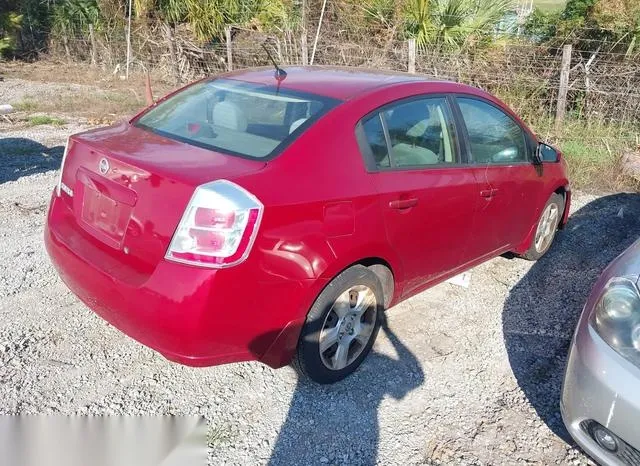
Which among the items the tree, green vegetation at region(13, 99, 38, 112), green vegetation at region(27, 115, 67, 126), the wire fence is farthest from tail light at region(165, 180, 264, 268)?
green vegetation at region(13, 99, 38, 112)

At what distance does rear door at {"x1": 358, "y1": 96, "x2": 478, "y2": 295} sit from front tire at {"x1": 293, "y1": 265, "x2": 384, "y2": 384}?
29cm

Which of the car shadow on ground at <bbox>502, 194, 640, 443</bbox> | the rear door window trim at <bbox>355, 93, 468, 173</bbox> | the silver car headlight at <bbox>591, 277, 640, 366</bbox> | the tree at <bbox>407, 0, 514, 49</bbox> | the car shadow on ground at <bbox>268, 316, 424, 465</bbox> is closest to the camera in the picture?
the silver car headlight at <bbox>591, 277, 640, 366</bbox>

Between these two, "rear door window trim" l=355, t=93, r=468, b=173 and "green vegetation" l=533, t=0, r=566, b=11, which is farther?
"green vegetation" l=533, t=0, r=566, b=11

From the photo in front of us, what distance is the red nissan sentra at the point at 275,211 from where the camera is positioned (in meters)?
2.38

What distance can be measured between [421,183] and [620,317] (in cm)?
122

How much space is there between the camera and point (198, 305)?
2330mm

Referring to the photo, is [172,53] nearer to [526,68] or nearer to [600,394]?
[526,68]

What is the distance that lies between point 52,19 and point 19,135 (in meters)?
11.3

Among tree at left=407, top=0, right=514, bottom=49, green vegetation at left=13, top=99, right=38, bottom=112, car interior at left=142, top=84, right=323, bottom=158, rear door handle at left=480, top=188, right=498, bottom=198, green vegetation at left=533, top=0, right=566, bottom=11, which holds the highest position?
green vegetation at left=533, top=0, right=566, bottom=11

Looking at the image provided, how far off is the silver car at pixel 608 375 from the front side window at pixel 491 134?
1349 millimetres

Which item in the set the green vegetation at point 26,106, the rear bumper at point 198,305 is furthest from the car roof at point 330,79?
the green vegetation at point 26,106

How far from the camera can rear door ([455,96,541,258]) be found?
12.0ft

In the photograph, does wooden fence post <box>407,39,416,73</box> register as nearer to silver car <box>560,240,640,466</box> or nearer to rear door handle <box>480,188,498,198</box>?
rear door handle <box>480,188,498,198</box>

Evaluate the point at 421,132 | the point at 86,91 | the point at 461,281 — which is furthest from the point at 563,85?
the point at 86,91
